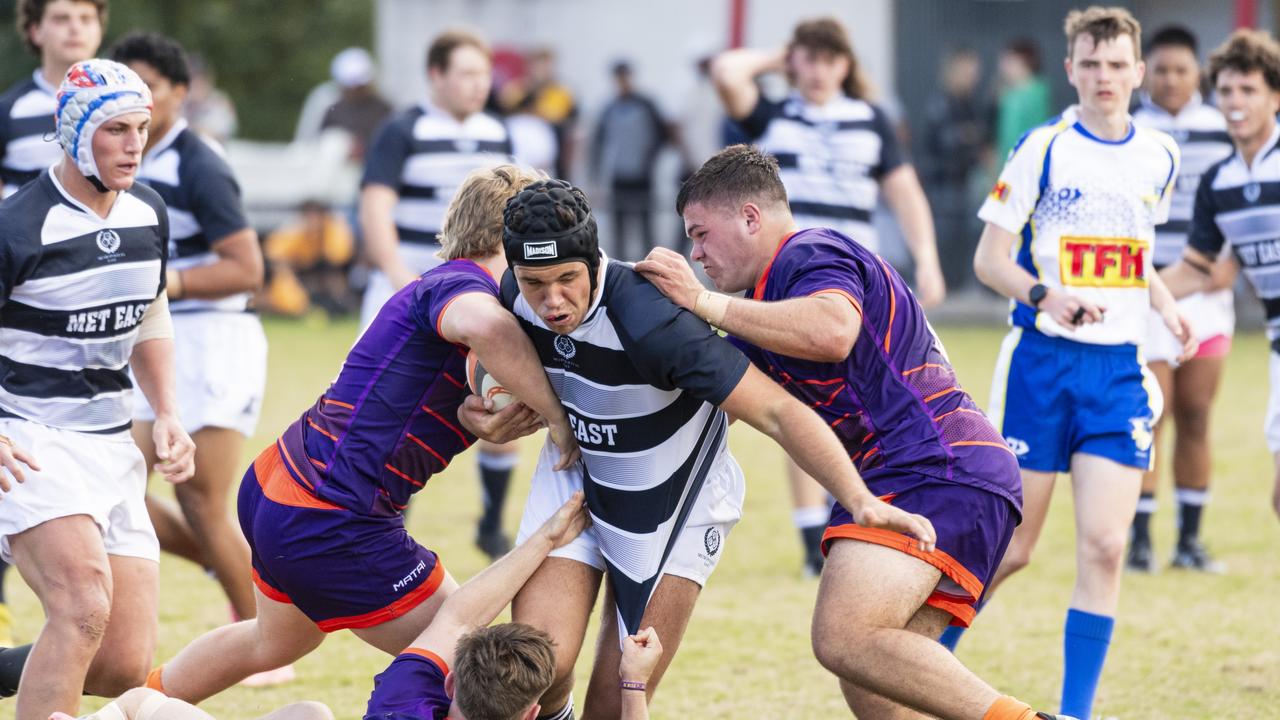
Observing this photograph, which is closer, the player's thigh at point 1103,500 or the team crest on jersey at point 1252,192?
the player's thigh at point 1103,500

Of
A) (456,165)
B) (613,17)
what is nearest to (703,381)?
(456,165)

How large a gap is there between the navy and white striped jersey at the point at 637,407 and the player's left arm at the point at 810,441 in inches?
2.2

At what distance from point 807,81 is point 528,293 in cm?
402

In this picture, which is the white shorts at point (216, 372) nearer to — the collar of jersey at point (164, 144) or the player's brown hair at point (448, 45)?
the collar of jersey at point (164, 144)

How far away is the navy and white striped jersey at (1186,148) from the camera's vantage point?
768cm

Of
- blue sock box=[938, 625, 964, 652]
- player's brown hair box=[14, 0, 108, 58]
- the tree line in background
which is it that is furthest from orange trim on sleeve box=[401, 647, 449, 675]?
the tree line in background

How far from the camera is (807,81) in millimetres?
7758

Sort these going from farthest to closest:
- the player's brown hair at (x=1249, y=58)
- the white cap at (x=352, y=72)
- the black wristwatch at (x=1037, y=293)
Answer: the white cap at (x=352, y=72) < the player's brown hair at (x=1249, y=58) < the black wristwatch at (x=1037, y=293)

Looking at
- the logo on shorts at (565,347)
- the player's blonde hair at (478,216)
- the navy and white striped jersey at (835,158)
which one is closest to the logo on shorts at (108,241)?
the player's blonde hair at (478,216)

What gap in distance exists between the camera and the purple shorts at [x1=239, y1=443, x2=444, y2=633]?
14.1ft

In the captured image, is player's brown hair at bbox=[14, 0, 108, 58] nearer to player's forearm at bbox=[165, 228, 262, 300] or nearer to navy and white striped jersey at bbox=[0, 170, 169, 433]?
player's forearm at bbox=[165, 228, 262, 300]

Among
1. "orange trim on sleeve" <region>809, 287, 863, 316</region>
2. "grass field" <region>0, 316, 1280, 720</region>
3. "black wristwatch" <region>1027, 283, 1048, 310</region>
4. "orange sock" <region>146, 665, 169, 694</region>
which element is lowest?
"grass field" <region>0, 316, 1280, 720</region>

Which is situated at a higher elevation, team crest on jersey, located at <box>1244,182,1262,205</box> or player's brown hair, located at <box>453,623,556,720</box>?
team crest on jersey, located at <box>1244,182,1262,205</box>

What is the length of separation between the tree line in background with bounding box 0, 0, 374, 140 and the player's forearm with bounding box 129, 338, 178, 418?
28.8 m
